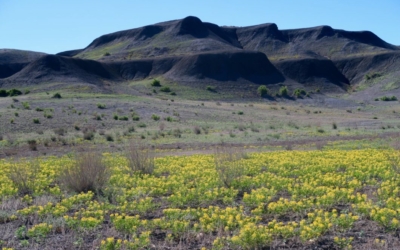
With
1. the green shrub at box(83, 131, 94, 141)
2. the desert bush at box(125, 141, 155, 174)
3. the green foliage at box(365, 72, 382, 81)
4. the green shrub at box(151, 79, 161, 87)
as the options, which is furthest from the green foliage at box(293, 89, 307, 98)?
the desert bush at box(125, 141, 155, 174)

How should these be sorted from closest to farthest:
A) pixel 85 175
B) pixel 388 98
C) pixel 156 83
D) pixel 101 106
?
pixel 85 175, pixel 101 106, pixel 388 98, pixel 156 83

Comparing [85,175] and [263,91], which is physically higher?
[263,91]

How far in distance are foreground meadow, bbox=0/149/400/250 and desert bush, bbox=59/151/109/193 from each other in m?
0.03

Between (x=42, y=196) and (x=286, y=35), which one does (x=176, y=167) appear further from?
(x=286, y=35)

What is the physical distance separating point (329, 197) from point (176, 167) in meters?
8.15

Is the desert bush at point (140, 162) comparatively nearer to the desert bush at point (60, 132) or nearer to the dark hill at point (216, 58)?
the desert bush at point (60, 132)

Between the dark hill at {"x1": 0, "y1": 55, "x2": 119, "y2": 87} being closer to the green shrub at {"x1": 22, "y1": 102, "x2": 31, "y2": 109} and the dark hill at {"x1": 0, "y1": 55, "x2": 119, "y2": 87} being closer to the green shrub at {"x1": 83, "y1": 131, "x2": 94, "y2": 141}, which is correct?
the green shrub at {"x1": 22, "y1": 102, "x2": 31, "y2": 109}

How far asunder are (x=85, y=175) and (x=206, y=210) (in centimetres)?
476

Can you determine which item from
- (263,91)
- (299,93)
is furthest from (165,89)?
(299,93)

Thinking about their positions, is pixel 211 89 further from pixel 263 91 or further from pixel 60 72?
pixel 60 72

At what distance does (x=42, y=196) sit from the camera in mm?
13078

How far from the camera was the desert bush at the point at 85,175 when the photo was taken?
1380cm

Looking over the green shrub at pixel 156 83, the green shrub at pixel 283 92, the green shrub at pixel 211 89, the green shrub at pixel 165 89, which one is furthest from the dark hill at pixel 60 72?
the green shrub at pixel 283 92

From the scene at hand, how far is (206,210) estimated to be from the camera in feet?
34.3
